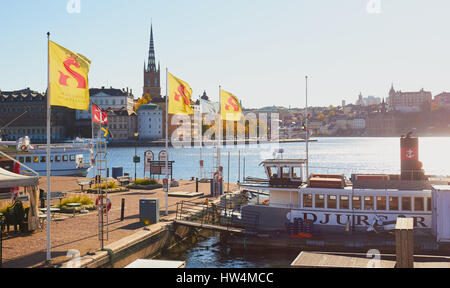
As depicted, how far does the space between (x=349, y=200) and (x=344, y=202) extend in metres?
0.30

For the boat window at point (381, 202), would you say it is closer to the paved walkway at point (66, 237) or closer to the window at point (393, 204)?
the window at point (393, 204)

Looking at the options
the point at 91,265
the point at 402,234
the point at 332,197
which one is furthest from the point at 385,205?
the point at 91,265

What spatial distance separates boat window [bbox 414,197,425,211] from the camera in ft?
84.9

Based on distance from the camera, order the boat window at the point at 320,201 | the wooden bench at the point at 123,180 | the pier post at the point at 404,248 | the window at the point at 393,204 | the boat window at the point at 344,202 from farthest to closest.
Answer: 1. the wooden bench at the point at 123,180
2. the boat window at the point at 320,201
3. the boat window at the point at 344,202
4. the window at the point at 393,204
5. the pier post at the point at 404,248

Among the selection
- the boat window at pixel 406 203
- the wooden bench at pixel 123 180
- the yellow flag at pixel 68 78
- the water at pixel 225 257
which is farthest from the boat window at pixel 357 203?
the wooden bench at pixel 123 180

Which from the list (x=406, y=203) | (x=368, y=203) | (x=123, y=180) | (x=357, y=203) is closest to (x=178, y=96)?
(x=357, y=203)

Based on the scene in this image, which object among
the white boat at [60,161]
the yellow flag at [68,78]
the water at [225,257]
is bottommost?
the water at [225,257]

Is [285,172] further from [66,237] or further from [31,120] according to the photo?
[31,120]

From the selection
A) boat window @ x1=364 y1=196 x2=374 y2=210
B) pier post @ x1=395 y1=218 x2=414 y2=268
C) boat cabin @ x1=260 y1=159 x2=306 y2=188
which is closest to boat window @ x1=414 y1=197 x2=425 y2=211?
boat window @ x1=364 y1=196 x2=374 y2=210

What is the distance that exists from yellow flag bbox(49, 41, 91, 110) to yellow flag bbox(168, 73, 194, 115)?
441 inches

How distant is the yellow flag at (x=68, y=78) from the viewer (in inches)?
688

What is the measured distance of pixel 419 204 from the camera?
25906 mm

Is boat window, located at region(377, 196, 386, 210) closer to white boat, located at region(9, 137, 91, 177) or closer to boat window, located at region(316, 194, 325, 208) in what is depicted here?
boat window, located at region(316, 194, 325, 208)
